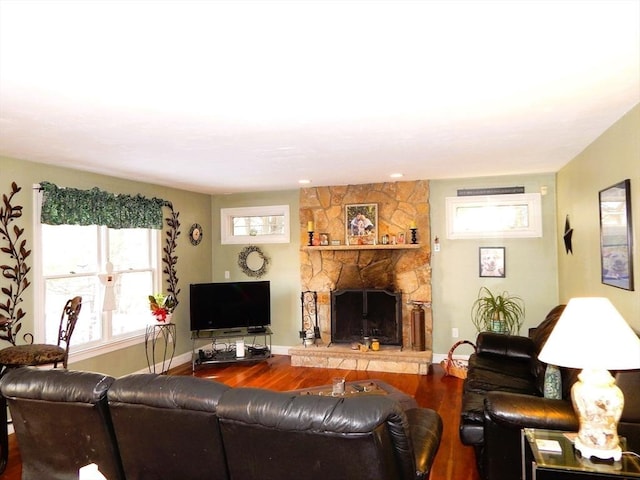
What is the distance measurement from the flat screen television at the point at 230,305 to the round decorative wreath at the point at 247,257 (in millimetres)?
518

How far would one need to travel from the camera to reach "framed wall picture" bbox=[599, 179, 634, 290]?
9.11 feet

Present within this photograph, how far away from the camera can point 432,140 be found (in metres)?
3.47

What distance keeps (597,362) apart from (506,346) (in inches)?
86.1

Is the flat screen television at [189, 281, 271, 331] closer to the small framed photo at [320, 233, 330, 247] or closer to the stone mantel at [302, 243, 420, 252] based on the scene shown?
the stone mantel at [302, 243, 420, 252]

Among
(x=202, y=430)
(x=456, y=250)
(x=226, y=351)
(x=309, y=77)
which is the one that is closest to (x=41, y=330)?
(x=226, y=351)

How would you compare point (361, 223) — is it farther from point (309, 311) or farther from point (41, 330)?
point (41, 330)

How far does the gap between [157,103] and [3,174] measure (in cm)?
223

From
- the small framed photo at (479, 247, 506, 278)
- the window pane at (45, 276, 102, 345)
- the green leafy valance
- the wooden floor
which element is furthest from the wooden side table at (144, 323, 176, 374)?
the small framed photo at (479, 247, 506, 278)

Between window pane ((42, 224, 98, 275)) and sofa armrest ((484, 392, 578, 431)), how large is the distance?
409 cm

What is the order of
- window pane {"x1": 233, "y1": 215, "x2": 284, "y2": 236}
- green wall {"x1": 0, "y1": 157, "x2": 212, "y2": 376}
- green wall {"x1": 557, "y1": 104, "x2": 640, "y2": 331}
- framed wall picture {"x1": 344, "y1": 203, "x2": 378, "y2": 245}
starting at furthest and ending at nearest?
window pane {"x1": 233, "y1": 215, "x2": 284, "y2": 236} < framed wall picture {"x1": 344, "y1": 203, "x2": 378, "y2": 245} < green wall {"x1": 0, "y1": 157, "x2": 212, "y2": 376} < green wall {"x1": 557, "y1": 104, "x2": 640, "y2": 331}

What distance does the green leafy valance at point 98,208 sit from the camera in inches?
161

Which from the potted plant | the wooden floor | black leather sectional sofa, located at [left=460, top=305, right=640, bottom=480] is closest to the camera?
black leather sectional sofa, located at [left=460, top=305, right=640, bottom=480]

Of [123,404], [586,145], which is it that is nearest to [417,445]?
[123,404]

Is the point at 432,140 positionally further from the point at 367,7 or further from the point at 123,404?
the point at 123,404
